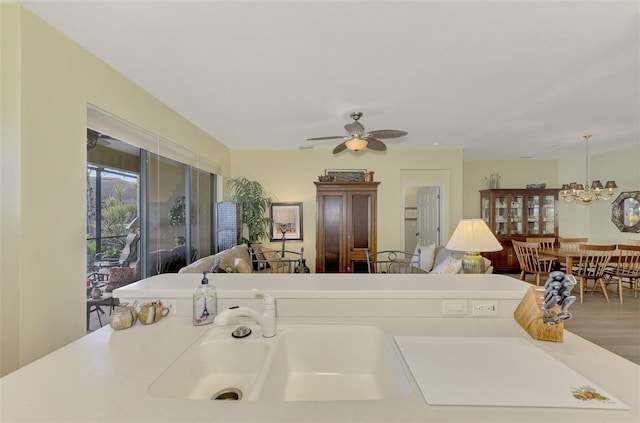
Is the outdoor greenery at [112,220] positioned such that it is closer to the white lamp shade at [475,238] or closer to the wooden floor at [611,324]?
the white lamp shade at [475,238]

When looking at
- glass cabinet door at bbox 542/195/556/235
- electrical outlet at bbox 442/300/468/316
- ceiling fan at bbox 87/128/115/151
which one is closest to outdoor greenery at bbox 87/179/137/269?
ceiling fan at bbox 87/128/115/151

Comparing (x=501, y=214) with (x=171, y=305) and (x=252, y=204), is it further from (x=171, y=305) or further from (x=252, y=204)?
(x=171, y=305)

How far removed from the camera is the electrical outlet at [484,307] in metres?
1.27

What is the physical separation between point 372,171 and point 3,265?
14.7 ft

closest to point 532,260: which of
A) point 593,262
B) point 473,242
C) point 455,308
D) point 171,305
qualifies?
point 593,262

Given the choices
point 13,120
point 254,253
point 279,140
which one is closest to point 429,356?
point 13,120

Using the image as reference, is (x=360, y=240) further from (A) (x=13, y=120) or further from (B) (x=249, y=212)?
(A) (x=13, y=120)

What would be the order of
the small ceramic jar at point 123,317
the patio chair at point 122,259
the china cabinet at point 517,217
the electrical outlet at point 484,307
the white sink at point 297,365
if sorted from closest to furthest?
the white sink at point 297,365 → the small ceramic jar at point 123,317 → the electrical outlet at point 484,307 → the patio chair at point 122,259 → the china cabinet at point 517,217

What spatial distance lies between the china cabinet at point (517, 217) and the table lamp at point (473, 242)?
157 inches

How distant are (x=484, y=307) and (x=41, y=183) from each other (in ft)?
8.58

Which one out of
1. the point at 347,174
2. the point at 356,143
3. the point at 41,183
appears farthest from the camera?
the point at 347,174

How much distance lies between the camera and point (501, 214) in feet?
18.4

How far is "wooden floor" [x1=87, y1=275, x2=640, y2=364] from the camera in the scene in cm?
262

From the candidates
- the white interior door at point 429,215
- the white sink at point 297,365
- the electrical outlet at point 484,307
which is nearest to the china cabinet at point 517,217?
the white interior door at point 429,215
